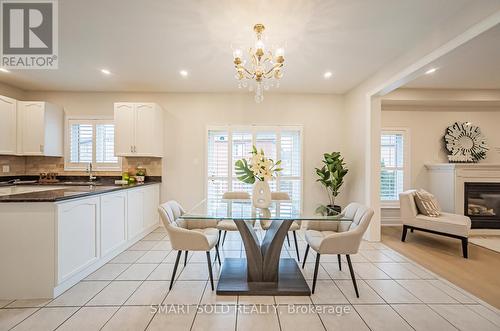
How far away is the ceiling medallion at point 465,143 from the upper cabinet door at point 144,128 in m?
6.11

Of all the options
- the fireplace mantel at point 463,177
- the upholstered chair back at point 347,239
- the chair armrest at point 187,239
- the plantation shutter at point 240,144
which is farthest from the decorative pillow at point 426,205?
the chair armrest at point 187,239

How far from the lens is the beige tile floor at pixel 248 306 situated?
178cm

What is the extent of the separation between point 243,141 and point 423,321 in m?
3.68

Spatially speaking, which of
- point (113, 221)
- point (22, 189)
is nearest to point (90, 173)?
point (22, 189)

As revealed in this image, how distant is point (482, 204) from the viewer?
4.23 meters

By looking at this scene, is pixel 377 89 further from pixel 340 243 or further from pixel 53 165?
pixel 53 165

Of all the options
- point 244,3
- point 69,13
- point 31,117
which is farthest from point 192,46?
point 31,117

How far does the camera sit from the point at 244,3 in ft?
6.70

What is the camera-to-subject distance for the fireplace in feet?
13.7

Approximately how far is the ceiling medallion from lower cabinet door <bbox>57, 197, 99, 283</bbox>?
21.1 feet

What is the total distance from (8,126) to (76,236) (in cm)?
327

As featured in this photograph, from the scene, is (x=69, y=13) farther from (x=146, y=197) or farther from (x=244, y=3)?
(x=146, y=197)

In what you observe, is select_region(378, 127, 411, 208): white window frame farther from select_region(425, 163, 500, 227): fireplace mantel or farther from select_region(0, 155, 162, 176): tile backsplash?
select_region(0, 155, 162, 176): tile backsplash

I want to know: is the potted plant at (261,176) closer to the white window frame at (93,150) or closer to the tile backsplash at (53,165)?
the tile backsplash at (53,165)
